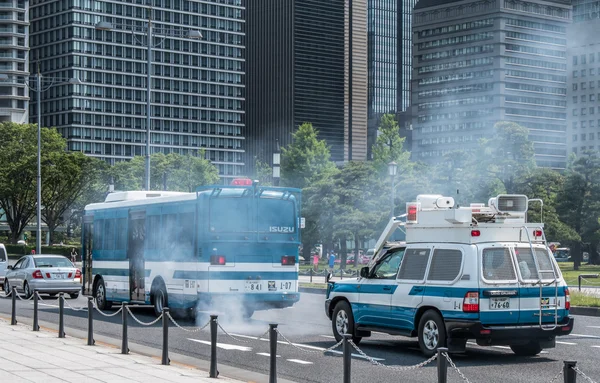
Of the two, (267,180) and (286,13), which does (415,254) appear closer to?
(267,180)

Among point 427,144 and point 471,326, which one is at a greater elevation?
point 427,144

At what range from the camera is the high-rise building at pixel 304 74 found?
593ft

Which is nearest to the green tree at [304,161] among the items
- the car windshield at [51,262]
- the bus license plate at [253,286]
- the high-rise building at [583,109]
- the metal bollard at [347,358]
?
the high-rise building at [583,109]

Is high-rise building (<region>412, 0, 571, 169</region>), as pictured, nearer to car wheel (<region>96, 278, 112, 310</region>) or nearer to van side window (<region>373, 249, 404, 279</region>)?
car wheel (<region>96, 278, 112, 310</region>)

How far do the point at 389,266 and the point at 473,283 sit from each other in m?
2.27

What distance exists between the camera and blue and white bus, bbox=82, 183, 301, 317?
22844 millimetres

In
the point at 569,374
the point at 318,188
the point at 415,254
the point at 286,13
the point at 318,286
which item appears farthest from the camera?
the point at 286,13

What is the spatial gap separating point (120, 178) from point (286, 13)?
238 ft

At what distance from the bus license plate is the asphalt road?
0.83m

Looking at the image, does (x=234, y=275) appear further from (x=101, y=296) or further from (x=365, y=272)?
(x=101, y=296)

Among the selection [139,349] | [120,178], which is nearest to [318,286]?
[139,349]

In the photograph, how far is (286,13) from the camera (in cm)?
18000

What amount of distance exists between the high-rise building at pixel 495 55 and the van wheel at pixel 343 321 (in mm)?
20805

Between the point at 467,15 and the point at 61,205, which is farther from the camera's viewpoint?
the point at 61,205
